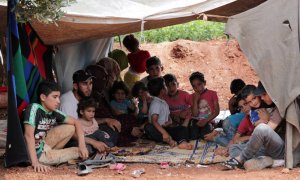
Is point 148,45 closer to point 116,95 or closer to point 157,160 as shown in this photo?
point 116,95

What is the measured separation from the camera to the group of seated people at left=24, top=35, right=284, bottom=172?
19.6 ft

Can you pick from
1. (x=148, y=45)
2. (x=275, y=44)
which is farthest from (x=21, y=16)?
(x=148, y=45)

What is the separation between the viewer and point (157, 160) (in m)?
6.46

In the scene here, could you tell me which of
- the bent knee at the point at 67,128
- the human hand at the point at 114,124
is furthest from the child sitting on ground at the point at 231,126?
the bent knee at the point at 67,128

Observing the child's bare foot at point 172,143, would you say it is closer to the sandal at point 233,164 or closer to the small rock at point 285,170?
the sandal at point 233,164

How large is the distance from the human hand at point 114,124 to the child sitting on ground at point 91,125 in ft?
0.49

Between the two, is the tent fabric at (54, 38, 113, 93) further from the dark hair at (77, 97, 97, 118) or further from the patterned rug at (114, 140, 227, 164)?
the patterned rug at (114, 140, 227, 164)

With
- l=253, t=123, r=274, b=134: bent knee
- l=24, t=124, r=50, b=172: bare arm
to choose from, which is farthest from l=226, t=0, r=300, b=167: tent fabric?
l=24, t=124, r=50, b=172: bare arm

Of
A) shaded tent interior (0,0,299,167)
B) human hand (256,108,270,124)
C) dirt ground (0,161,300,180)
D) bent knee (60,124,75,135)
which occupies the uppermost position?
shaded tent interior (0,0,299,167)

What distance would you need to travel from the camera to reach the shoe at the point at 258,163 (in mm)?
5855

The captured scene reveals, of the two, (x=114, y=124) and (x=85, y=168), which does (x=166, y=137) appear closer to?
(x=114, y=124)

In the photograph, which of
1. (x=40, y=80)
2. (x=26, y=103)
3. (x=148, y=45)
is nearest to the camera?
(x=26, y=103)

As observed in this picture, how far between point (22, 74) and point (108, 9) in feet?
3.77

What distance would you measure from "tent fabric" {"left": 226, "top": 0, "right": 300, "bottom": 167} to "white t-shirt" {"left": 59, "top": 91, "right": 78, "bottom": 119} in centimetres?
202
